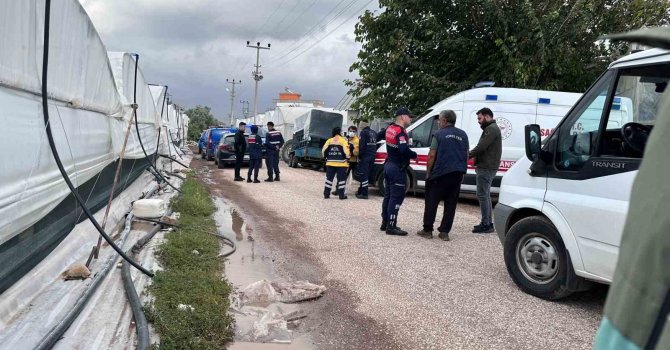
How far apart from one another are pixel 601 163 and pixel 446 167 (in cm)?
292

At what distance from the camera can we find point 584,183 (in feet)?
14.2

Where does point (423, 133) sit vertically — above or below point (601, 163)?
above

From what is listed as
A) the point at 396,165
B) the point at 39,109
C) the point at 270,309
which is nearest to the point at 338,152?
the point at 396,165

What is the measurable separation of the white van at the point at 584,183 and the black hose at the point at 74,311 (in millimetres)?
3921

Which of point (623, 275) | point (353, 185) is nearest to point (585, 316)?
point (623, 275)

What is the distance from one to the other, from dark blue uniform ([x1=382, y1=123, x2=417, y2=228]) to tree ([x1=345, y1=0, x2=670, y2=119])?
8.08m

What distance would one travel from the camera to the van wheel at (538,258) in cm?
460

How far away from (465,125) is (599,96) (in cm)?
666

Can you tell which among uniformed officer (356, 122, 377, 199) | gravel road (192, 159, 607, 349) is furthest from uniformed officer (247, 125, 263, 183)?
gravel road (192, 159, 607, 349)

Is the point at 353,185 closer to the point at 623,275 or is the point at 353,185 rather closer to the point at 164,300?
the point at 164,300

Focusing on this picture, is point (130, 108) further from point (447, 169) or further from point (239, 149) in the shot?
point (239, 149)

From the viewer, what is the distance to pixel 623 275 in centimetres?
101

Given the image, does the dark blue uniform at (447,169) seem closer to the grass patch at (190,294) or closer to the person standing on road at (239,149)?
the grass patch at (190,294)

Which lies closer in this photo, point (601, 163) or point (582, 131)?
point (601, 163)
